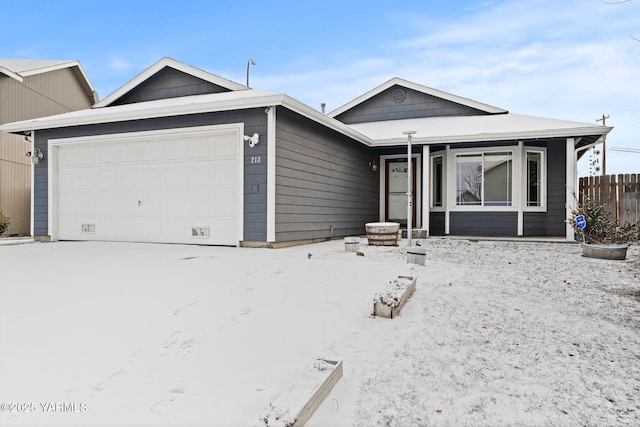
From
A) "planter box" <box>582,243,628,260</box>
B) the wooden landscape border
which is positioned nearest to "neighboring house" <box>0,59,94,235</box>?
the wooden landscape border

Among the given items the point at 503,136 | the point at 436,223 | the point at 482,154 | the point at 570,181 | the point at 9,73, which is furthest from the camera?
the point at 9,73

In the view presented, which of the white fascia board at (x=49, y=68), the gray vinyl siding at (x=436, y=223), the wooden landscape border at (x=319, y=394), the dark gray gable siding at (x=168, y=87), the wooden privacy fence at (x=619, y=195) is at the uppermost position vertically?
the white fascia board at (x=49, y=68)

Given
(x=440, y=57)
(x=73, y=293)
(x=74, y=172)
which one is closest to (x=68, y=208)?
(x=74, y=172)

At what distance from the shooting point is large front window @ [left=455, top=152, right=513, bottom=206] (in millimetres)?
9578

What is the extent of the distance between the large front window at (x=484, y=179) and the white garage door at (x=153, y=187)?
5.92 meters

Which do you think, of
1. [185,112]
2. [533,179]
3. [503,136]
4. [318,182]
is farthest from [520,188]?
[185,112]

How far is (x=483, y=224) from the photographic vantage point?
9.76 meters

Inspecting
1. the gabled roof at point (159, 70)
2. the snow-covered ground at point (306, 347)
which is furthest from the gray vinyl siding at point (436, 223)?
the gabled roof at point (159, 70)

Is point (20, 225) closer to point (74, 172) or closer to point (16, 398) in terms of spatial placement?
point (74, 172)

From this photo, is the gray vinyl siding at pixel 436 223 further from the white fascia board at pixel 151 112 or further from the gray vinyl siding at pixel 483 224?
the white fascia board at pixel 151 112

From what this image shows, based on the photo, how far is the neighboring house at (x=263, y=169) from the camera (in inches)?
275

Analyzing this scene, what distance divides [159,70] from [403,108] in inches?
291

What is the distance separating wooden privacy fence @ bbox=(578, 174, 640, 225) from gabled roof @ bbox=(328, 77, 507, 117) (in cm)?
338

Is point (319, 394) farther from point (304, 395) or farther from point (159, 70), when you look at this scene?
point (159, 70)
